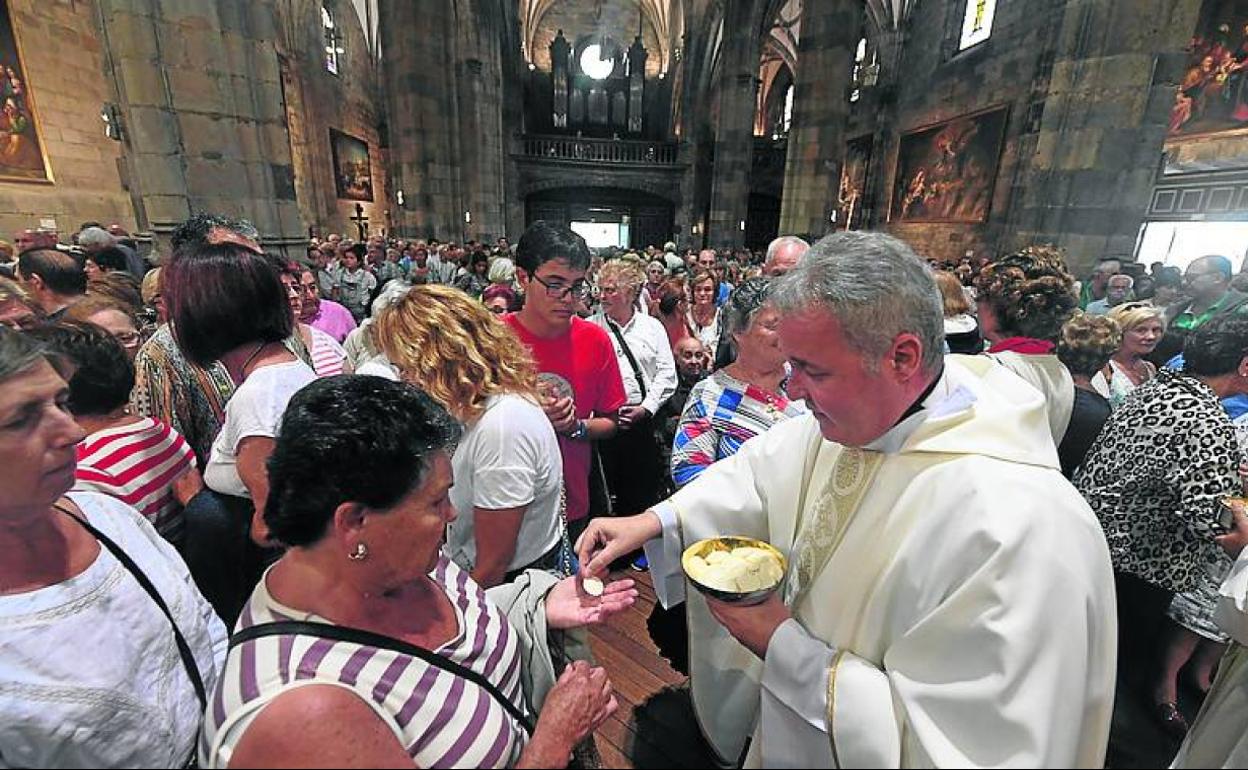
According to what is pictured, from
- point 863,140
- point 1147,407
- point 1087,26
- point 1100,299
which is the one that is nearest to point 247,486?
point 1147,407

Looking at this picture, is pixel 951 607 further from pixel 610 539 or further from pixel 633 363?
pixel 633 363

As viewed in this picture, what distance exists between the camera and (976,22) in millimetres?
14195

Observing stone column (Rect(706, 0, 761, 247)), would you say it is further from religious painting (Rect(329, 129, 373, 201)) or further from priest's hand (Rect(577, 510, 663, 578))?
priest's hand (Rect(577, 510, 663, 578))

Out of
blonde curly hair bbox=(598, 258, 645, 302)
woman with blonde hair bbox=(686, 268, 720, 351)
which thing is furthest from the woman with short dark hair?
woman with blonde hair bbox=(686, 268, 720, 351)

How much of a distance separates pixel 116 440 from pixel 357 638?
1.49 metres

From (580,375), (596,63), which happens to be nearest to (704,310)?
(580,375)

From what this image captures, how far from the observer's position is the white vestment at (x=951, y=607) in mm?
923

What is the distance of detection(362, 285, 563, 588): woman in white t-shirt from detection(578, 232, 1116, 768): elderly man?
42cm

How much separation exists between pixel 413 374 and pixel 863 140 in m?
21.0

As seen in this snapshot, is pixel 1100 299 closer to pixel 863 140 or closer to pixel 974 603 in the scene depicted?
pixel 974 603

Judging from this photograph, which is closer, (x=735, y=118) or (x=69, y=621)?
(x=69, y=621)

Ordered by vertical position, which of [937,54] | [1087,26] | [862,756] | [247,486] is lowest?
[862,756]

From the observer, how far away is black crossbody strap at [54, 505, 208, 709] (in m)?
1.27

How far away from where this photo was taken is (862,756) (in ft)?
3.32
